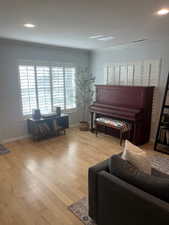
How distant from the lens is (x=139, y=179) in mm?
1462

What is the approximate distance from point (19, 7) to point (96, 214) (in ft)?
8.34

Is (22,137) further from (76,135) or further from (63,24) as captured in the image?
(63,24)

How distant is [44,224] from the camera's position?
1898 millimetres

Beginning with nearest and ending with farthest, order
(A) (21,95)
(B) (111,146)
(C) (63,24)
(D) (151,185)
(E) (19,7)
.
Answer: (D) (151,185) < (E) (19,7) < (C) (63,24) < (B) (111,146) < (A) (21,95)

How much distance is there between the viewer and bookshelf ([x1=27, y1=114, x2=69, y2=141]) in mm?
4301

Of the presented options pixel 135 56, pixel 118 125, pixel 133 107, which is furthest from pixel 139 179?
pixel 135 56

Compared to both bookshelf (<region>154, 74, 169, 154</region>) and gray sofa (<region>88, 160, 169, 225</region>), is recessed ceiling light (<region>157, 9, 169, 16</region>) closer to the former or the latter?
bookshelf (<region>154, 74, 169, 154</region>)

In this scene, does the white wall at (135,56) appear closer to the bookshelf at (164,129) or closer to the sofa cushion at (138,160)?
the bookshelf at (164,129)

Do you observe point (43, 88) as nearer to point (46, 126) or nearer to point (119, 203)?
point (46, 126)

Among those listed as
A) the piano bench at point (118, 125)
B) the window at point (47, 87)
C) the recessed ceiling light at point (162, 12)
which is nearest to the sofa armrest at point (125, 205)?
the recessed ceiling light at point (162, 12)

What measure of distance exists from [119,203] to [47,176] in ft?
5.47

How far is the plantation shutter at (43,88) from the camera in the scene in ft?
15.0

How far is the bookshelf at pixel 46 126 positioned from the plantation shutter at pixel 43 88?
17.2 inches

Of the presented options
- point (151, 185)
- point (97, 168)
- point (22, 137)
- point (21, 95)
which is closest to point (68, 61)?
point (21, 95)
